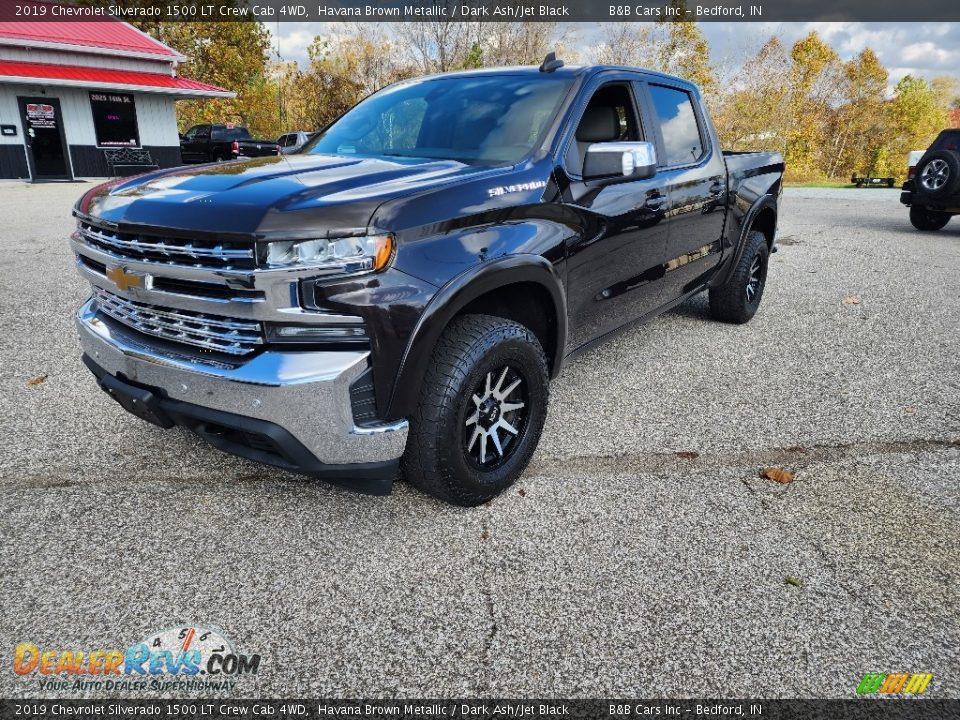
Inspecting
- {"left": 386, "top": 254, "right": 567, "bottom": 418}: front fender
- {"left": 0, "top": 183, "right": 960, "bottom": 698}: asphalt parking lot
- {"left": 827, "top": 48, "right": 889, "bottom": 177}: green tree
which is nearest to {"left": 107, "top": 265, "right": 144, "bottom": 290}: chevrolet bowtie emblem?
{"left": 0, "top": 183, "right": 960, "bottom": 698}: asphalt parking lot

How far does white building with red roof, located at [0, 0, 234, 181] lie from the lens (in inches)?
771

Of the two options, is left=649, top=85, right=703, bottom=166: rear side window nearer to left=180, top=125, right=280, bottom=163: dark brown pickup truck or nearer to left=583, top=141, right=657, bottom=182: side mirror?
left=583, top=141, right=657, bottom=182: side mirror

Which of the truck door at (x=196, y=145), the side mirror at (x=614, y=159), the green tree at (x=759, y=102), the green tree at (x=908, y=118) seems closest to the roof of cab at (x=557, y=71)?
the side mirror at (x=614, y=159)

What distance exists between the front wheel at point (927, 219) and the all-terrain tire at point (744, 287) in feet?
24.7

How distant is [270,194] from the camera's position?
2.40 metres

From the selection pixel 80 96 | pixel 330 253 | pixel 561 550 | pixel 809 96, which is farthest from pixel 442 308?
pixel 809 96

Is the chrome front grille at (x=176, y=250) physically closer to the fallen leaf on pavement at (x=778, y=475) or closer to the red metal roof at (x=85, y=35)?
the fallen leaf on pavement at (x=778, y=475)

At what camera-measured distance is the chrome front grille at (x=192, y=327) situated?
236cm

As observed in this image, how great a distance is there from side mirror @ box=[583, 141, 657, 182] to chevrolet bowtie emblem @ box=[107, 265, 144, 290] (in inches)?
77.2

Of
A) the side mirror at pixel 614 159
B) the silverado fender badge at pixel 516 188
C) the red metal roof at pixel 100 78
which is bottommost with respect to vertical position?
the silverado fender badge at pixel 516 188

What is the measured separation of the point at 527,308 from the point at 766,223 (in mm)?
3457

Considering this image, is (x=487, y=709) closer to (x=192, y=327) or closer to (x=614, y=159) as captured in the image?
(x=192, y=327)

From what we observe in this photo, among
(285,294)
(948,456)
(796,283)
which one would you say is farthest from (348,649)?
(796,283)

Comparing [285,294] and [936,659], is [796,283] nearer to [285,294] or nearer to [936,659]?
[936,659]
